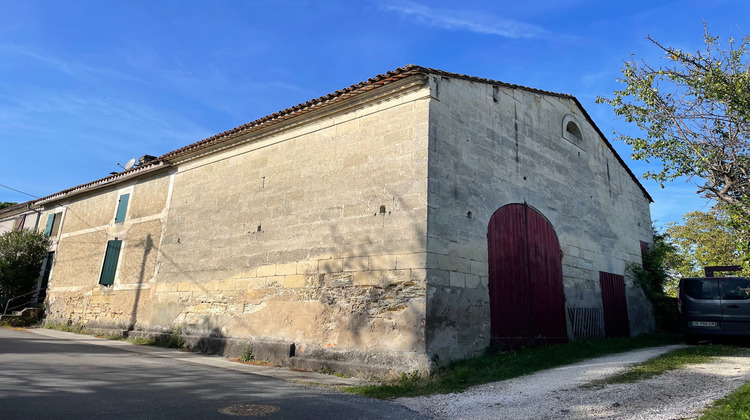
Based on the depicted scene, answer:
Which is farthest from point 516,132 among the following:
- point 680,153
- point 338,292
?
point 338,292

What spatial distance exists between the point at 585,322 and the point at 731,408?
6.54 meters

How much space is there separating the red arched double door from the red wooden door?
2119 mm

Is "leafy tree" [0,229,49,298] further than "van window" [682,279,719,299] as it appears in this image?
Yes

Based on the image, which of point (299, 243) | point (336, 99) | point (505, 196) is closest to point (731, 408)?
point (505, 196)

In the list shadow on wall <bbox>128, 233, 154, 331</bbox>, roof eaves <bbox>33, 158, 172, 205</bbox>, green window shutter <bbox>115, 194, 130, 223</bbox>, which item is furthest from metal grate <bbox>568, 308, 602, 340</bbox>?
green window shutter <bbox>115, 194, 130, 223</bbox>

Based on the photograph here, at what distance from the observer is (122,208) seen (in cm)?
1413

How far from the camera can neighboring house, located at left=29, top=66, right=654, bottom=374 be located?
757 cm

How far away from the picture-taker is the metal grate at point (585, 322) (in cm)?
998

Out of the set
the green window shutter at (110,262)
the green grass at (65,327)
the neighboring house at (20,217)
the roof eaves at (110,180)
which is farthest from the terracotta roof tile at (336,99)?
the neighboring house at (20,217)

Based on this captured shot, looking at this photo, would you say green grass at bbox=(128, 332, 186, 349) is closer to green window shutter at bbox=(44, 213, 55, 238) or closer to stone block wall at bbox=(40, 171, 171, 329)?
stone block wall at bbox=(40, 171, 171, 329)

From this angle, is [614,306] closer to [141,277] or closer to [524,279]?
[524,279]

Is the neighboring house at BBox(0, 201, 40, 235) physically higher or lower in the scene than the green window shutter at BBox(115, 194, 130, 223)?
higher

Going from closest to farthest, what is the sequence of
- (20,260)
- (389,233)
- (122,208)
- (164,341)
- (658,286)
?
(389,233) < (164,341) < (658,286) < (122,208) < (20,260)

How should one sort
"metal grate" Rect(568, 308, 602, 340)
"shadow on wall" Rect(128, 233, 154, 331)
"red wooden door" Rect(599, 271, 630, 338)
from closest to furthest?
"metal grate" Rect(568, 308, 602, 340)
"red wooden door" Rect(599, 271, 630, 338)
"shadow on wall" Rect(128, 233, 154, 331)
